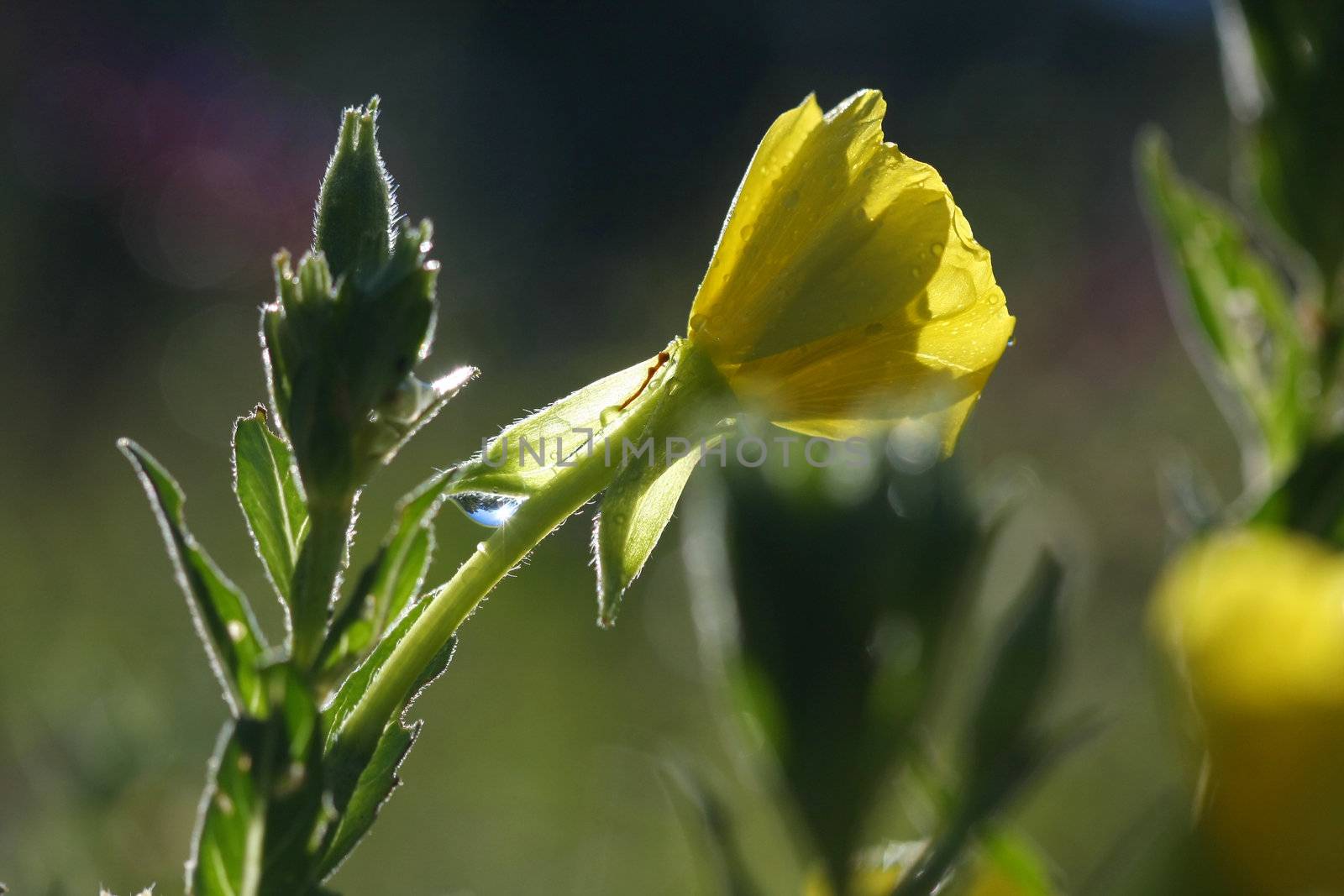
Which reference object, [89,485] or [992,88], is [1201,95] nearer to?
[992,88]

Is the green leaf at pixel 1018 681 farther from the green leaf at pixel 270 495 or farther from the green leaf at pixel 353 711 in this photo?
the green leaf at pixel 270 495

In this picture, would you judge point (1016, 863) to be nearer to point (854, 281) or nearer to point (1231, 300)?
point (854, 281)

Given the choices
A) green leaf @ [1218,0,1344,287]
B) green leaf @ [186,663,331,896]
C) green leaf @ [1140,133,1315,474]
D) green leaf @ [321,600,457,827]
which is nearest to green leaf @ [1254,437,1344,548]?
green leaf @ [1140,133,1315,474]

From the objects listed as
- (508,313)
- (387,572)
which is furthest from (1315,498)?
(508,313)

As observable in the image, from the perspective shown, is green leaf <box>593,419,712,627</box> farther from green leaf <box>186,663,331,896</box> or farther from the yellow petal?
the yellow petal

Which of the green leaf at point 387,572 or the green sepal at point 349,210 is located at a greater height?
the green sepal at point 349,210

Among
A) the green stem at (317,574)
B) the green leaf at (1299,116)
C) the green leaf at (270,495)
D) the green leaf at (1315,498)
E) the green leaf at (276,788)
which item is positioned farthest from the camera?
the green leaf at (1299,116)

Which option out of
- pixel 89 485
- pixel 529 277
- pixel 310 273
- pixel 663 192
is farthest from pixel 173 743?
pixel 663 192

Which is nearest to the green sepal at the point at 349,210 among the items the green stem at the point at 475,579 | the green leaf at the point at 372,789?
the green stem at the point at 475,579
